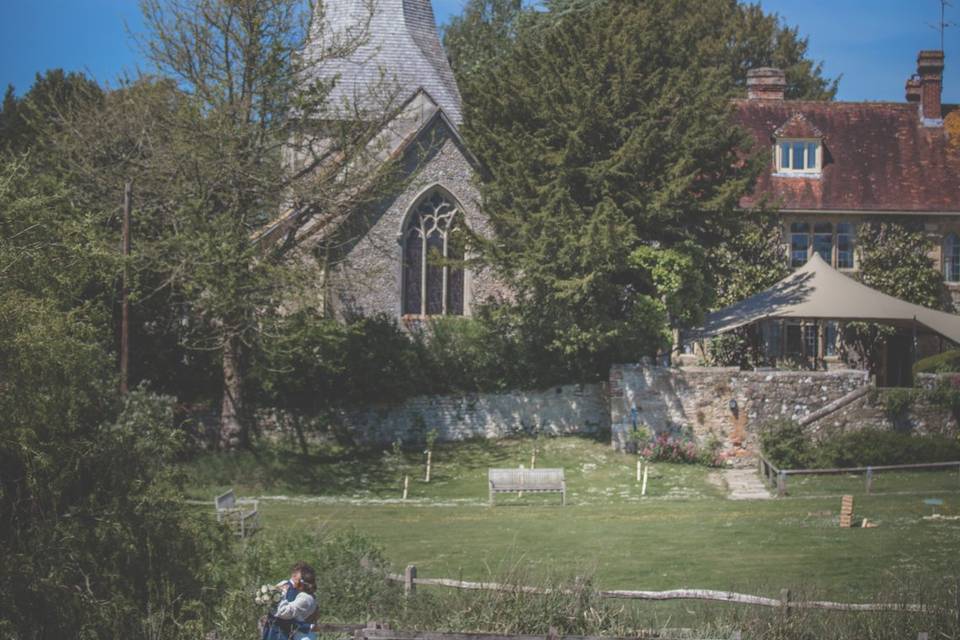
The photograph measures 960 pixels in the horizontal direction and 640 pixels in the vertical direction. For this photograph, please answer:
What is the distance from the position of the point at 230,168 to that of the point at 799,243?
21.0 m

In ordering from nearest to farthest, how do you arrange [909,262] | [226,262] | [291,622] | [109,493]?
[291,622]
[109,493]
[226,262]
[909,262]

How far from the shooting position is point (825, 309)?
38000mm

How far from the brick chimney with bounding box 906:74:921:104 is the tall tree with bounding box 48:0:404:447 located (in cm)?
2244

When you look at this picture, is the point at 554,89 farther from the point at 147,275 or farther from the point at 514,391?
the point at 147,275

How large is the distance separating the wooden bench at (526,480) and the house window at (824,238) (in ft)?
63.9

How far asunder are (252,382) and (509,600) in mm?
20594

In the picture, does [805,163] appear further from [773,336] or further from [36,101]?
[36,101]

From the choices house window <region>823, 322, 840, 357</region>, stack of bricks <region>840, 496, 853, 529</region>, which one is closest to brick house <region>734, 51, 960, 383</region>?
house window <region>823, 322, 840, 357</region>

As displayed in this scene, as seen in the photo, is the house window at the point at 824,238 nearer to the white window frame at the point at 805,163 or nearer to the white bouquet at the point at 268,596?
the white window frame at the point at 805,163

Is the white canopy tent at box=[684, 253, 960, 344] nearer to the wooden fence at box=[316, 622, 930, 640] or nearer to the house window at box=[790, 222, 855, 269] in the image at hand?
the house window at box=[790, 222, 855, 269]

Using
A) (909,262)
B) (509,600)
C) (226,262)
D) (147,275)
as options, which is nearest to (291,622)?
(509,600)

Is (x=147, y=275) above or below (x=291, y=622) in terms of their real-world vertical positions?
above

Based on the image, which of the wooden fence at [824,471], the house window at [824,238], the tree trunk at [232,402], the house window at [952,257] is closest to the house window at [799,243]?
the house window at [824,238]

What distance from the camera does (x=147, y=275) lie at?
35.0 metres
